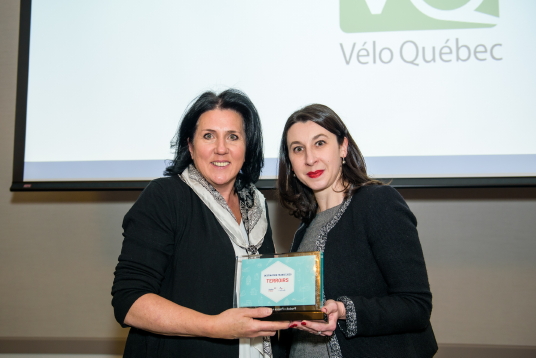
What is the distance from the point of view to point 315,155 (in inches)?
59.8

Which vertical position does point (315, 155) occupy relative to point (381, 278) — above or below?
above

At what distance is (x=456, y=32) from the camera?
2131 mm

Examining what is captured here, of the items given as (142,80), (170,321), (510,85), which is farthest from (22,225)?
(510,85)

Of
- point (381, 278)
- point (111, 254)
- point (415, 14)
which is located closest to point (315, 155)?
point (381, 278)

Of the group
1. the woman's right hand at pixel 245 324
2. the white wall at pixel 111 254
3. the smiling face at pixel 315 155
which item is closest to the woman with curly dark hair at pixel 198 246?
the woman's right hand at pixel 245 324

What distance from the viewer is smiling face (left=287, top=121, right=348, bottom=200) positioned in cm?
152

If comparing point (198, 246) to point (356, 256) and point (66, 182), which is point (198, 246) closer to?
point (356, 256)

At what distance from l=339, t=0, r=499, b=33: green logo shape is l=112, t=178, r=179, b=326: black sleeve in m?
1.46

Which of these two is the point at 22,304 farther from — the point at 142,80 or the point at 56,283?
the point at 142,80

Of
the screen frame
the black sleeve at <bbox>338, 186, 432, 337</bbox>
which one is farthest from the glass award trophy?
the screen frame

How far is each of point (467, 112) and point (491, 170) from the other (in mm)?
318

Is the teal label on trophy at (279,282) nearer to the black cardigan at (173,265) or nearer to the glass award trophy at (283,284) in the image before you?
the glass award trophy at (283,284)

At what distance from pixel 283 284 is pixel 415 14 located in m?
1.72

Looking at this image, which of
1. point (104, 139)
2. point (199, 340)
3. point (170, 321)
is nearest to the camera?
point (170, 321)
